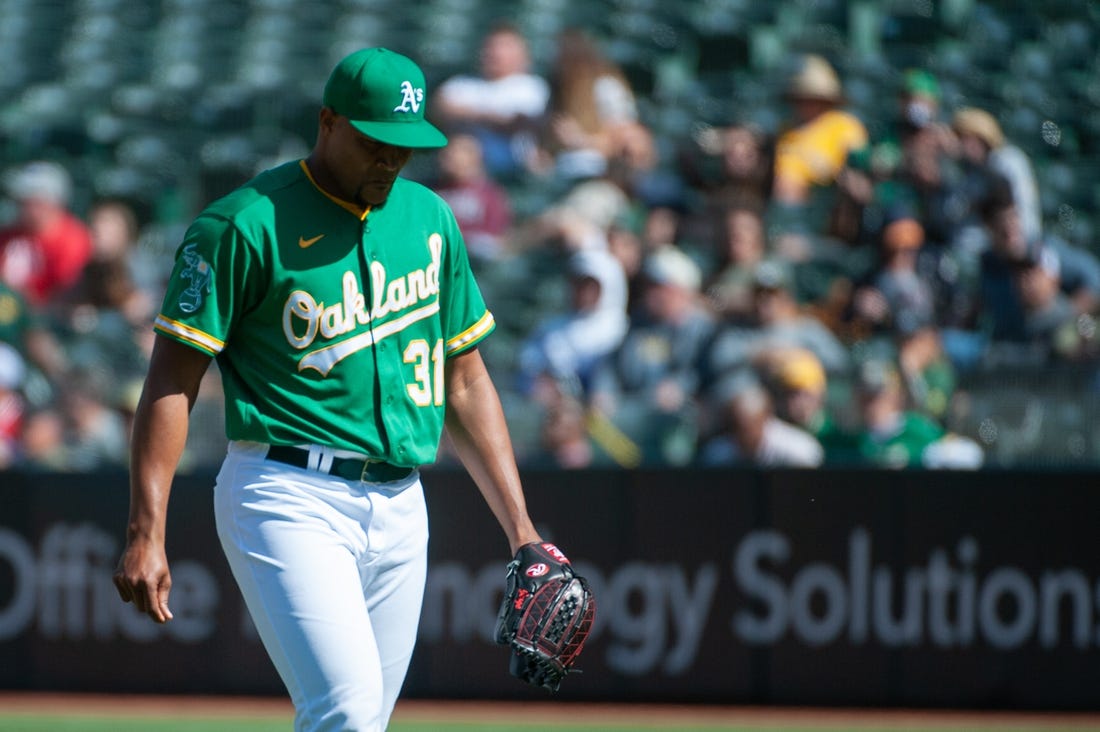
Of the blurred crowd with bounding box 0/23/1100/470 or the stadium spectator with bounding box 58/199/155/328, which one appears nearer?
the blurred crowd with bounding box 0/23/1100/470

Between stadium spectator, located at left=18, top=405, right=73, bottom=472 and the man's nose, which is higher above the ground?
the man's nose

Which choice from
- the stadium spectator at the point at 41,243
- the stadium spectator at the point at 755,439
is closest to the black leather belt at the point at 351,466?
the stadium spectator at the point at 755,439

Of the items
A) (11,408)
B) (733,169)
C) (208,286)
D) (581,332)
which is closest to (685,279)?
(581,332)

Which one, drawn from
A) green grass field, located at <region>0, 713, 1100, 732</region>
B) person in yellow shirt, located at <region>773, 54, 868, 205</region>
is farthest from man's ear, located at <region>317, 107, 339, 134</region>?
person in yellow shirt, located at <region>773, 54, 868, 205</region>

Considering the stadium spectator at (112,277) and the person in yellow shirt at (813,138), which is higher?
the person in yellow shirt at (813,138)

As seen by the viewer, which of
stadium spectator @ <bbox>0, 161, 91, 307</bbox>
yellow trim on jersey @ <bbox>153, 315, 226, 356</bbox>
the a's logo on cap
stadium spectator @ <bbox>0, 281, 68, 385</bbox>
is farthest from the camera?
stadium spectator @ <bbox>0, 161, 91, 307</bbox>

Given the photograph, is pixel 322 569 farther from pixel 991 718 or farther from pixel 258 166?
pixel 258 166

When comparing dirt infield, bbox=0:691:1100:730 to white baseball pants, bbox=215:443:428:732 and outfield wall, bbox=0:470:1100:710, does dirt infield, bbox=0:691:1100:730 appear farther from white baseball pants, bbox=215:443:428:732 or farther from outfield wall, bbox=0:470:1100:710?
white baseball pants, bbox=215:443:428:732

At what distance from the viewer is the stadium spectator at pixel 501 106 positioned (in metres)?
9.40

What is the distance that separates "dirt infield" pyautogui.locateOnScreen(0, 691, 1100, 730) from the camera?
22.5 ft

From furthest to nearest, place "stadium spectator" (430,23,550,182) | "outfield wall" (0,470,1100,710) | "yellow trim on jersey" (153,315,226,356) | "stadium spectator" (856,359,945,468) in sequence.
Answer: "stadium spectator" (430,23,550,182), "stadium spectator" (856,359,945,468), "outfield wall" (0,470,1100,710), "yellow trim on jersey" (153,315,226,356)

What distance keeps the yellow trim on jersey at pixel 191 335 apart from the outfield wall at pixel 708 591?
13.7ft

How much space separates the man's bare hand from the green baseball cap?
→ 100 centimetres

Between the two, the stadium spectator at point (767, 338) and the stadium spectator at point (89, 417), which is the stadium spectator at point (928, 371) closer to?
the stadium spectator at point (767, 338)
